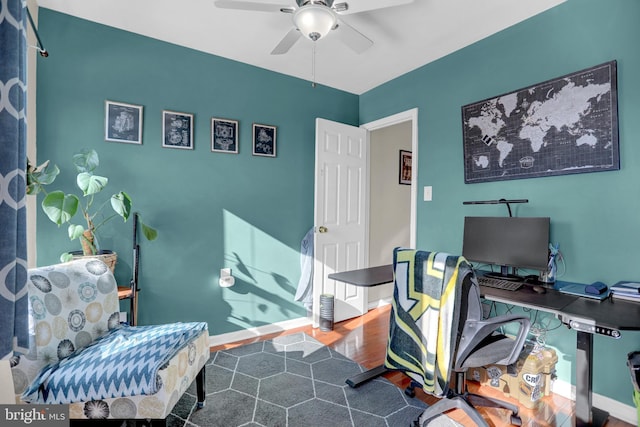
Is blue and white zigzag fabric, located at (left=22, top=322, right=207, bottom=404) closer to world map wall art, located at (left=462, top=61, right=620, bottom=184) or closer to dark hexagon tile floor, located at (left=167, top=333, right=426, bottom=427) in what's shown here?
dark hexagon tile floor, located at (left=167, top=333, right=426, bottom=427)

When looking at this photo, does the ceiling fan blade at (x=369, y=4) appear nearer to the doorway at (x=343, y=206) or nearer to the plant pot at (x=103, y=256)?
the doorway at (x=343, y=206)

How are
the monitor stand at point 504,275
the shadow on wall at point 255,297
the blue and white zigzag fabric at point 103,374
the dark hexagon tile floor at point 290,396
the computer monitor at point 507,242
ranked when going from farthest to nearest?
the shadow on wall at point 255,297, the monitor stand at point 504,275, the computer monitor at point 507,242, the dark hexagon tile floor at point 290,396, the blue and white zigzag fabric at point 103,374

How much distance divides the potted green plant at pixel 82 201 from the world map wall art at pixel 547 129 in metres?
2.70

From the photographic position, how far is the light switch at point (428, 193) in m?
3.01

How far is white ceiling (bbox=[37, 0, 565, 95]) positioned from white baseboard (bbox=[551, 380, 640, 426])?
2.62 m

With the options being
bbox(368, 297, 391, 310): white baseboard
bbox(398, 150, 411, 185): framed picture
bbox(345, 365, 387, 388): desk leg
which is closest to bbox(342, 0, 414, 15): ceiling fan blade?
bbox(345, 365, 387, 388): desk leg

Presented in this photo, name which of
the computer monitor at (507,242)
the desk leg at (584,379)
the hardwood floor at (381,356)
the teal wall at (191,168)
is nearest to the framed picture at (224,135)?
the teal wall at (191,168)

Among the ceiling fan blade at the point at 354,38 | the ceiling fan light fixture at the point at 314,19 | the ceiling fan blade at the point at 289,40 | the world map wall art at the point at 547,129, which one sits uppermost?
the ceiling fan blade at the point at 289,40

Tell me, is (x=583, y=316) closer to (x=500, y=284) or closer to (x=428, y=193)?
(x=500, y=284)

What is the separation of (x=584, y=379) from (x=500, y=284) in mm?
615

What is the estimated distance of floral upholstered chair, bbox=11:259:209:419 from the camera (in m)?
1.34

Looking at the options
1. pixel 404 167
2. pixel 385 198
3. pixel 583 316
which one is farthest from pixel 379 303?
pixel 583 316

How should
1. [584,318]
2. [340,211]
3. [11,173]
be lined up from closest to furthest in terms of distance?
[11,173]
[584,318]
[340,211]

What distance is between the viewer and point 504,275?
7.43 feet
